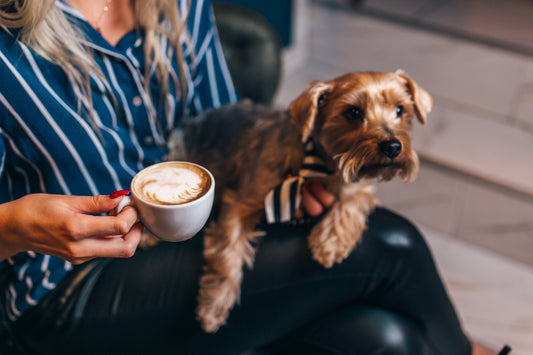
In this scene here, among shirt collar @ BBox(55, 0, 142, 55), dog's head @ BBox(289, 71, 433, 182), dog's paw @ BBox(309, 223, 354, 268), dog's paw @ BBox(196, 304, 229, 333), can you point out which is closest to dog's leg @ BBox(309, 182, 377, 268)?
dog's paw @ BBox(309, 223, 354, 268)

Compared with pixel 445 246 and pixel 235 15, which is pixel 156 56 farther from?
pixel 445 246

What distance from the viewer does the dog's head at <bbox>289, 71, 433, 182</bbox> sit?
978mm

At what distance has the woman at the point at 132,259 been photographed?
37.2 inches

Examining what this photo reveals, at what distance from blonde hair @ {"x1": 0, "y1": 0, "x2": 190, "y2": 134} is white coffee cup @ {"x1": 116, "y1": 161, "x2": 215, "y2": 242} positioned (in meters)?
0.36

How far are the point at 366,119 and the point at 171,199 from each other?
49cm

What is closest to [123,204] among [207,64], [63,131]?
[63,131]

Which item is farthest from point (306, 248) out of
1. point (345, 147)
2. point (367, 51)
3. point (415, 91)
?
point (367, 51)

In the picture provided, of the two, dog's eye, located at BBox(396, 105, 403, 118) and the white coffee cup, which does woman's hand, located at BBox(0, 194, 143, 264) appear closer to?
the white coffee cup

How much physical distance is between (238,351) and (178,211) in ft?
1.74

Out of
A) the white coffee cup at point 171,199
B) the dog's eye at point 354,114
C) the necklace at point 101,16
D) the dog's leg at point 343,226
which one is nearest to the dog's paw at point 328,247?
the dog's leg at point 343,226

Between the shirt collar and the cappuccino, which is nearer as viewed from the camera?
the cappuccino

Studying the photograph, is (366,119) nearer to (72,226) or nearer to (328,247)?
(328,247)

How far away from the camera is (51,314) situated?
1017 mm

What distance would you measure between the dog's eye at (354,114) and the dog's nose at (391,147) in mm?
90
